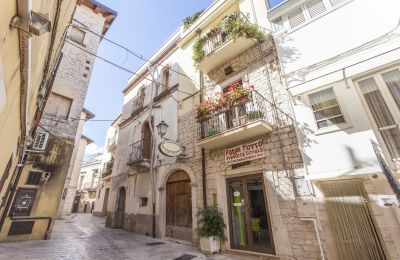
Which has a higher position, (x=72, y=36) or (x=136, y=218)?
(x=72, y=36)

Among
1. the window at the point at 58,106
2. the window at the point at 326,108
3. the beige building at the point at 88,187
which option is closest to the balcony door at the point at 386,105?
the window at the point at 326,108

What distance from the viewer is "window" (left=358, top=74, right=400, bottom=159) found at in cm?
473

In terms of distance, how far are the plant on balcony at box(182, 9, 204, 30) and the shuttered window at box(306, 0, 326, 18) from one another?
6.35m

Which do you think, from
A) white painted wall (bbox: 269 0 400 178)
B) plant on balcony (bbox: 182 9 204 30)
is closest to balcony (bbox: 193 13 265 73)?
white painted wall (bbox: 269 0 400 178)

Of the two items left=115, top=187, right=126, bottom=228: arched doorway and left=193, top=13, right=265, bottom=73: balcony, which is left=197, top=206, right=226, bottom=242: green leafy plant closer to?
left=193, top=13, right=265, bottom=73: balcony

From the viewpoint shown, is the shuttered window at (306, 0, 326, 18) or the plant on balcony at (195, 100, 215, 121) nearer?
the shuttered window at (306, 0, 326, 18)

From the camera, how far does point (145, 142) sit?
40.4ft

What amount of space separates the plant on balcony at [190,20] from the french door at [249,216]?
9389mm

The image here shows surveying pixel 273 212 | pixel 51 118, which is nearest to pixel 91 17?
pixel 51 118

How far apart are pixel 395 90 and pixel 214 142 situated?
17.2ft

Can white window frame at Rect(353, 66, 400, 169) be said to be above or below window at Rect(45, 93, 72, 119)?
below

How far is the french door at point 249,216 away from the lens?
622 centimetres

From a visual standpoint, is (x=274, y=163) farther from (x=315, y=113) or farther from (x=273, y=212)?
(x=315, y=113)

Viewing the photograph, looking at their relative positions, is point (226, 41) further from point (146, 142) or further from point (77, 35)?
point (77, 35)
